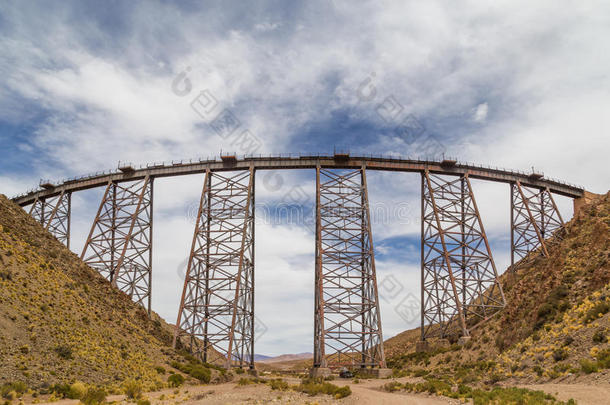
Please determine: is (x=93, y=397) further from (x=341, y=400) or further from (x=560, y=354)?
(x=560, y=354)

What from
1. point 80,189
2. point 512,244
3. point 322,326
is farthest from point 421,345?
point 80,189

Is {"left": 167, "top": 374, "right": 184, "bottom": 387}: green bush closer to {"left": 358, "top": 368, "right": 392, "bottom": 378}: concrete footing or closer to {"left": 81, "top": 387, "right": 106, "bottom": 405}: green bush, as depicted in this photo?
{"left": 81, "top": 387, "right": 106, "bottom": 405}: green bush

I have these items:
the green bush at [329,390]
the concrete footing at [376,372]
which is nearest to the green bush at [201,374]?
the green bush at [329,390]

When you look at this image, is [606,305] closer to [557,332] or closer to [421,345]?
[557,332]

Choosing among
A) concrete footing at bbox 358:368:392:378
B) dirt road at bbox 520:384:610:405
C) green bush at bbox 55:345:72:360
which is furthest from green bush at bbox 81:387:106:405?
concrete footing at bbox 358:368:392:378

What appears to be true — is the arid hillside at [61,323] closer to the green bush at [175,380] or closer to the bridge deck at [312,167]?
the green bush at [175,380]

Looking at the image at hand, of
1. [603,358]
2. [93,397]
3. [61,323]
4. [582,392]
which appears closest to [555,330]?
[603,358]
